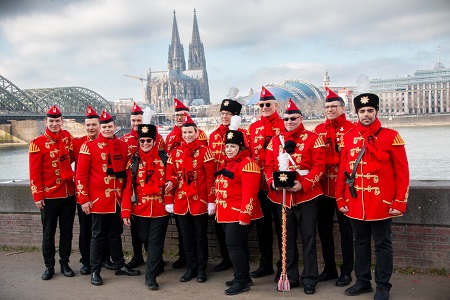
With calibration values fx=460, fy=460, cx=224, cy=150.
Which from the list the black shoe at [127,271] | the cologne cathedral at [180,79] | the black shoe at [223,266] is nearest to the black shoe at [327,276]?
the black shoe at [223,266]

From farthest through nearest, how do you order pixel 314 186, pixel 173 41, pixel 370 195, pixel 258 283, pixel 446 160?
pixel 173 41 → pixel 446 160 → pixel 258 283 → pixel 314 186 → pixel 370 195

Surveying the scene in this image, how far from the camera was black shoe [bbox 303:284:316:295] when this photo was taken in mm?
4801

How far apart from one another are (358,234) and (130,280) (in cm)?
271

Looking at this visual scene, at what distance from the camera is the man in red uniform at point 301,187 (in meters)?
4.84

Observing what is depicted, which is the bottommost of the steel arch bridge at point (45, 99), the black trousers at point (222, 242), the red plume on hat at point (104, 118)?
the black trousers at point (222, 242)

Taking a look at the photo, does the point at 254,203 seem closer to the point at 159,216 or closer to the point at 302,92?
the point at 159,216

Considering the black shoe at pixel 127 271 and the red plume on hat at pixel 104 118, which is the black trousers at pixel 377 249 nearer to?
the black shoe at pixel 127 271

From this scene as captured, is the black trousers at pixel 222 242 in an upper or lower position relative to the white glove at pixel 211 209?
lower

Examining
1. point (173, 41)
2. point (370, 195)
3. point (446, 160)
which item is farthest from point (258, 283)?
point (173, 41)

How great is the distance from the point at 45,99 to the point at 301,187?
8499 cm

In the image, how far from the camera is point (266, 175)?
5012 mm

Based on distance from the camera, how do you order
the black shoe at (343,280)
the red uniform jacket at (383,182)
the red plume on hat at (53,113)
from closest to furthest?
the red uniform jacket at (383,182)
the black shoe at (343,280)
the red plume on hat at (53,113)

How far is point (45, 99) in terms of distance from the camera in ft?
271

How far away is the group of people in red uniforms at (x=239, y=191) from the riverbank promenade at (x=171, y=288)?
11 centimetres
